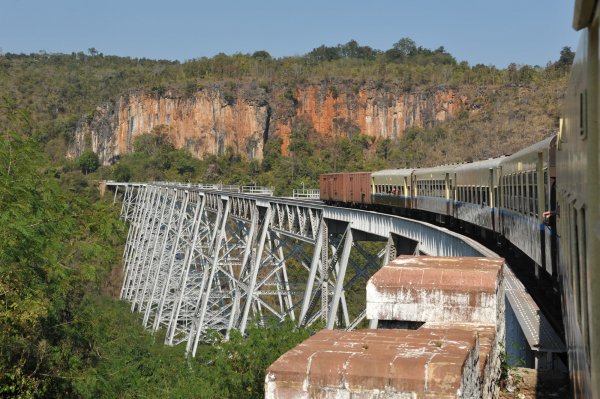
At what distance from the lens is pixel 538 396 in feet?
20.7

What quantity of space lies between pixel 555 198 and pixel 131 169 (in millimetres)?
102897

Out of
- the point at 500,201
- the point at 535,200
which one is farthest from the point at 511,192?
the point at 535,200

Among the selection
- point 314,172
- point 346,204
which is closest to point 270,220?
point 346,204

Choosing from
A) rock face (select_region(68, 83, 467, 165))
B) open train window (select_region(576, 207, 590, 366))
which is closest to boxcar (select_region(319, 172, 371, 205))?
open train window (select_region(576, 207, 590, 366))

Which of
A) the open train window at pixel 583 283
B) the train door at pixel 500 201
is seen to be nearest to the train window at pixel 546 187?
the train door at pixel 500 201

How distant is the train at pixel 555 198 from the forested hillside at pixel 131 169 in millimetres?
5246

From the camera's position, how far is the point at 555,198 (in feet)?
31.8

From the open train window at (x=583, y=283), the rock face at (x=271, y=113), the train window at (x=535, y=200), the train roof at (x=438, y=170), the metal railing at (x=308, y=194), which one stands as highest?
the rock face at (x=271, y=113)

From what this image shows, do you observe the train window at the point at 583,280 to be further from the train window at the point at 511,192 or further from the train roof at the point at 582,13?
the train window at the point at 511,192

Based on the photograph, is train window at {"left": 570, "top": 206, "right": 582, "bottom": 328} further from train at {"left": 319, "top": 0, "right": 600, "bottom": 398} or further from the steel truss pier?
the steel truss pier

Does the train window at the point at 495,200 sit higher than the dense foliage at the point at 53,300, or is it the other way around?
the train window at the point at 495,200

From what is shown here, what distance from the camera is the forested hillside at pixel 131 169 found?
11992mm

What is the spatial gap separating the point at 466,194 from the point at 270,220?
11256 millimetres

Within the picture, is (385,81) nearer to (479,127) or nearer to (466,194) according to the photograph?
(479,127)
